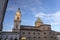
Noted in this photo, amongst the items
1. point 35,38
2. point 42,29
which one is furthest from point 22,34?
point 42,29

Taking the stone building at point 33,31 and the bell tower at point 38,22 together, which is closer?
the stone building at point 33,31

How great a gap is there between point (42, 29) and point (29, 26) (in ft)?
7.81

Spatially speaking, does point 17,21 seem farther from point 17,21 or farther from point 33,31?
point 33,31

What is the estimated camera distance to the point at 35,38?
20422mm

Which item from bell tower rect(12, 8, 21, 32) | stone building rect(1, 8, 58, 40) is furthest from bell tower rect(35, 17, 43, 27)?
bell tower rect(12, 8, 21, 32)

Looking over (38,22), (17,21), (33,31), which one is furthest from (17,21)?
(38,22)

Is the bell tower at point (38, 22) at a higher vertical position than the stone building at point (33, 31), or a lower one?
higher

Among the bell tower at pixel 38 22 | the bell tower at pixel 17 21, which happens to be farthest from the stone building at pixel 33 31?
the bell tower at pixel 38 22

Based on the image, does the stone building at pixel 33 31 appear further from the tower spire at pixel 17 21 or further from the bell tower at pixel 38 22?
the bell tower at pixel 38 22

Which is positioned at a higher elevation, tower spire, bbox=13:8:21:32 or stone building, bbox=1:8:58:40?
tower spire, bbox=13:8:21:32

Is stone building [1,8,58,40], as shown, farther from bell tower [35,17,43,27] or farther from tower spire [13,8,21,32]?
bell tower [35,17,43,27]

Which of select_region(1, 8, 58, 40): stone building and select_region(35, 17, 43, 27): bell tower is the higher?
select_region(35, 17, 43, 27): bell tower

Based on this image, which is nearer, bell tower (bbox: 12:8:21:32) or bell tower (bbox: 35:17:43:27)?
bell tower (bbox: 12:8:21:32)

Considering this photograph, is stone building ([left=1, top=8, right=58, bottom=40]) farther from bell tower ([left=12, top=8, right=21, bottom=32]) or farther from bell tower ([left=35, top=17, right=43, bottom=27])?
bell tower ([left=35, top=17, right=43, bottom=27])
